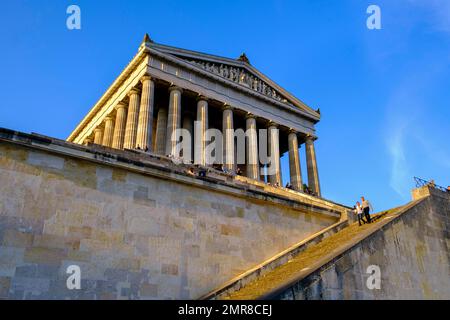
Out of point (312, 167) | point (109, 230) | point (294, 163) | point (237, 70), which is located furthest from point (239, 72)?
point (109, 230)

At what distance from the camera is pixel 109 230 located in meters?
12.8

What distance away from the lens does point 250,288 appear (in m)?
13.4

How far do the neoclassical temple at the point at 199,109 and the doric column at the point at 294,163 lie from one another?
0.11 m

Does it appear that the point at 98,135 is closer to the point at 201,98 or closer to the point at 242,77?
the point at 201,98

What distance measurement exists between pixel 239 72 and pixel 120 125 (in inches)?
586

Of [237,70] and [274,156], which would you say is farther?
[237,70]

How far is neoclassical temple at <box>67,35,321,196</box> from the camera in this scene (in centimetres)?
3775

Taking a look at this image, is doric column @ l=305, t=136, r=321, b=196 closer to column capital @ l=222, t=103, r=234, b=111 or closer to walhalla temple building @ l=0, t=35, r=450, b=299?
column capital @ l=222, t=103, r=234, b=111

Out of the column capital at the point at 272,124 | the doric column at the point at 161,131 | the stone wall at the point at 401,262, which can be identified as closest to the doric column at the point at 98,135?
the doric column at the point at 161,131

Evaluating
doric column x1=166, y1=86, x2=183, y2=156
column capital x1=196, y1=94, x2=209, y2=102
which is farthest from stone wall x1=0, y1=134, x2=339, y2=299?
column capital x1=196, y1=94, x2=209, y2=102

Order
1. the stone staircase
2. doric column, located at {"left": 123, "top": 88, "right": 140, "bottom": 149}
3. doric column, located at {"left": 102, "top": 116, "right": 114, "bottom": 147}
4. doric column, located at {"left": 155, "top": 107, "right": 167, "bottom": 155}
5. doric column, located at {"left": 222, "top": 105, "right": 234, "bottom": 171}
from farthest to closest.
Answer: doric column, located at {"left": 102, "top": 116, "right": 114, "bottom": 147} → doric column, located at {"left": 155, "top": 107, "right": 167, "bottom": 155} → doric column, located at {"left": 222, "top": 105, "right": 234, "bottom": 171} → doric column, located at {"left": 123, "top": 88, "right": 140, "bottom": 149} → the stone staircase
